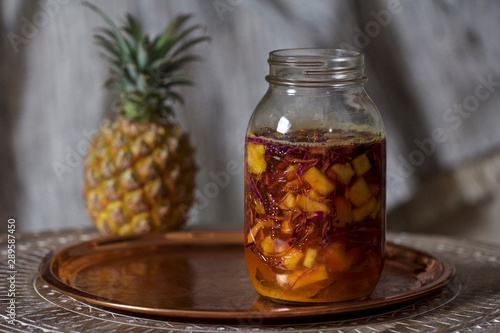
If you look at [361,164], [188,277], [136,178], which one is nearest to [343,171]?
[361,164]

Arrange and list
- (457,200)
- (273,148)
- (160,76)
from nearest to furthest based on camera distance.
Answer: (273,148), (160,76), (457,200)

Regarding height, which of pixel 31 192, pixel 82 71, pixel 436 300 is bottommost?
pixel 436 300

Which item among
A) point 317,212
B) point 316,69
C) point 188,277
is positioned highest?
point 316,69

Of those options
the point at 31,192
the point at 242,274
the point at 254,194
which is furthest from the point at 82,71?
the point at 254,194

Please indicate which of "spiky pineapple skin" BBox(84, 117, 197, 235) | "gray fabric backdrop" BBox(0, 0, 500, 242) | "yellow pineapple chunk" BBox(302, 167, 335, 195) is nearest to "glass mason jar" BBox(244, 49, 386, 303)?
"yellow pineapple chunk" BBox(302, 167, 335, 195)

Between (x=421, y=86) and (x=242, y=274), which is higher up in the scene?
(x=421, y=86)

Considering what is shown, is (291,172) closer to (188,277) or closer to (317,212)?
(317,212)

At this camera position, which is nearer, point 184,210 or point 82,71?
point 184,210

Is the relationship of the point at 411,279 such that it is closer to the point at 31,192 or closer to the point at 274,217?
the point at 274,217

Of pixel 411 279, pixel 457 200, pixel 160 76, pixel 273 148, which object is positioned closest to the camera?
pixel 273 148
